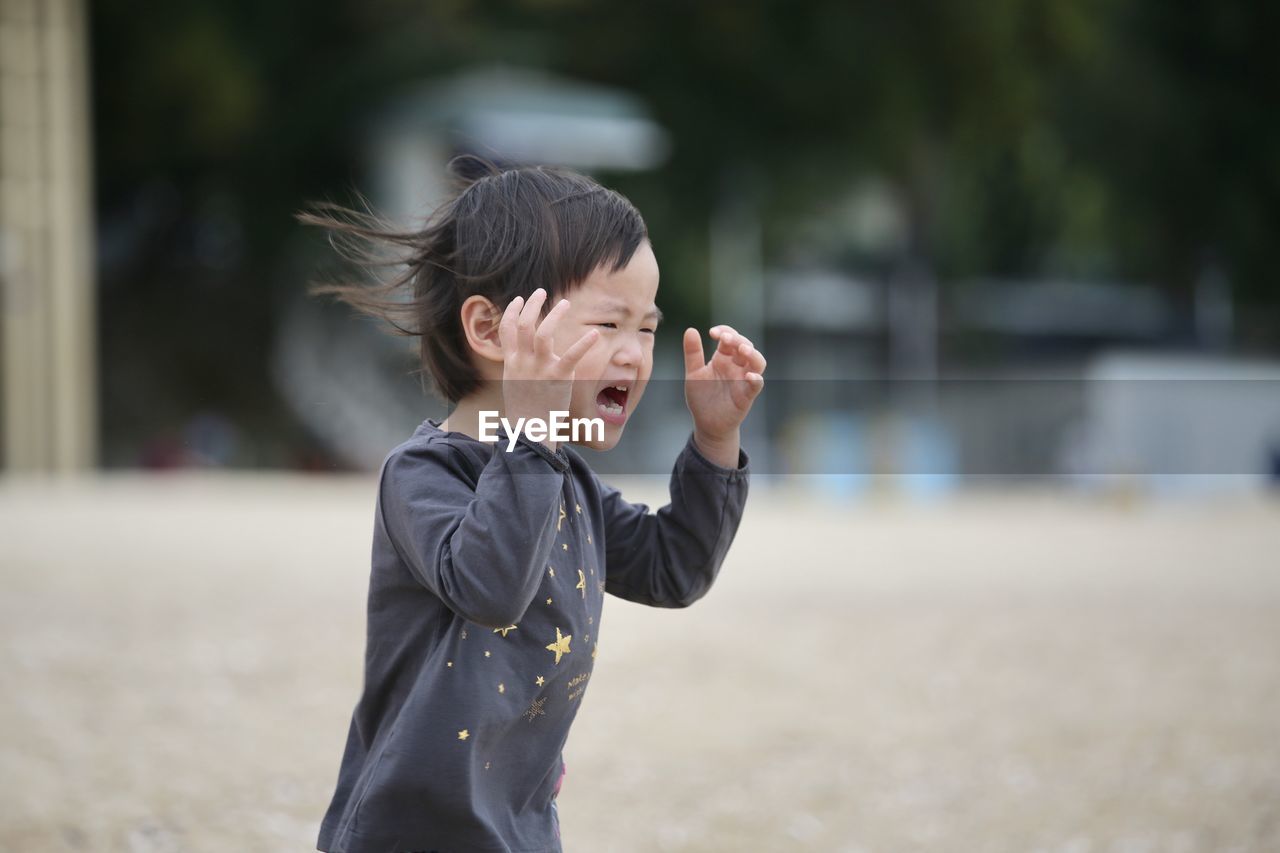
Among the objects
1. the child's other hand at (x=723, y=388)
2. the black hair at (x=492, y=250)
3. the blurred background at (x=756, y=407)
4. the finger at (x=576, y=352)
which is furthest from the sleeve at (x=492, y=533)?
the blurred background at (x=756, y=407)

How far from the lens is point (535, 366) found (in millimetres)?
1726

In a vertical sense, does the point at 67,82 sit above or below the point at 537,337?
above

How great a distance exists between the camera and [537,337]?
1.72 meters

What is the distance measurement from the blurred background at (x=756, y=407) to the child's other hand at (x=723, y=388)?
1.67 ft

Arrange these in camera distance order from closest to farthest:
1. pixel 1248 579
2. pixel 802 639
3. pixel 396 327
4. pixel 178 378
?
pixel 396 327 < pixel 802 639 < pixel 1248 579 < pixel 178 378

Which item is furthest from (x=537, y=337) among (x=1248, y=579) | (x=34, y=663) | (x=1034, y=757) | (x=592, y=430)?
(x=1248, y=579)


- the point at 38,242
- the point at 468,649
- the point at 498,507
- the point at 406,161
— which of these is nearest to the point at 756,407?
the point at 406,161

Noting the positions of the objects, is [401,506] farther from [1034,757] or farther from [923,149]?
[923,149]

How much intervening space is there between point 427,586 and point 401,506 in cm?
11

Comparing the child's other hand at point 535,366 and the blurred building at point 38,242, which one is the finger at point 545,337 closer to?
the child's other hand at point 535,366

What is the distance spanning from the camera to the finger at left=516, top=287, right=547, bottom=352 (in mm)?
1729

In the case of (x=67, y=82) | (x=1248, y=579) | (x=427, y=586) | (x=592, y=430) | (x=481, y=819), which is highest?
(x=67, y=82)

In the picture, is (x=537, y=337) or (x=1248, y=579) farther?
(x=1248, y=579)

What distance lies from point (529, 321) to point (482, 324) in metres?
0.17
